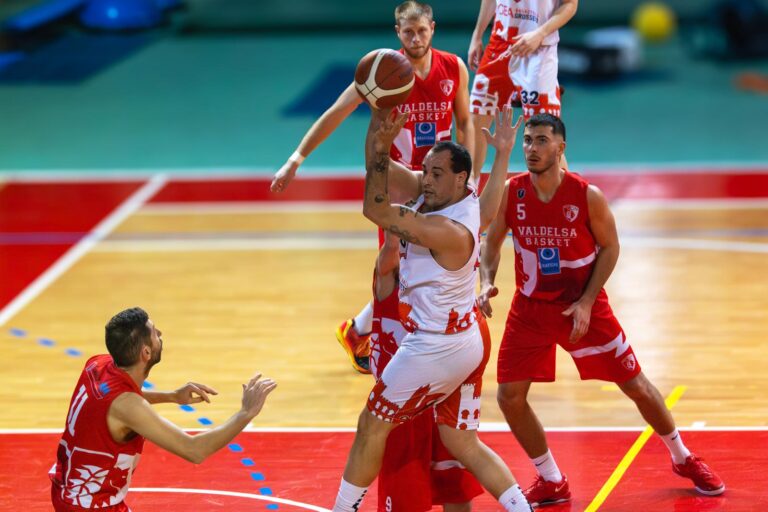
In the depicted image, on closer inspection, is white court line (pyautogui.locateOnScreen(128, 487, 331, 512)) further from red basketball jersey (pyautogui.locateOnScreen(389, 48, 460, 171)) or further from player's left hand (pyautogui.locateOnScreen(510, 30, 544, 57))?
player's left hand (pyautogui.locateOnScreen(510, 30, 544, 57))

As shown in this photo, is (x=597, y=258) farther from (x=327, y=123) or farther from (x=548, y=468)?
(x=327, y=123)

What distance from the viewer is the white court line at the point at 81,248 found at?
11.2 m

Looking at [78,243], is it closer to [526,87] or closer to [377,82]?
[526,87]

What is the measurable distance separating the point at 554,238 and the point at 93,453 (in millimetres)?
2727

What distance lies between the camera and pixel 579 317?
22.3ft

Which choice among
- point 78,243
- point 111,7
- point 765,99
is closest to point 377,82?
point 78,243

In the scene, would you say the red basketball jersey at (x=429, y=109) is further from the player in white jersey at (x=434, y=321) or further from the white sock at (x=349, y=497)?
the white sock at (x=349, y=497)

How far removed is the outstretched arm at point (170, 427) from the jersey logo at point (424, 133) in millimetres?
3511

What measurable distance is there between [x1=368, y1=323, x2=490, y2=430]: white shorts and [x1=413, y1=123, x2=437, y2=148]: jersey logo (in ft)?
8.84

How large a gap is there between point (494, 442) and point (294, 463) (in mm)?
1262

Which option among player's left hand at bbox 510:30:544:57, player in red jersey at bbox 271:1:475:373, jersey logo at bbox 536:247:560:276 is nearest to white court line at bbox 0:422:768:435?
player in red jersey at bbox 271:1:475:373

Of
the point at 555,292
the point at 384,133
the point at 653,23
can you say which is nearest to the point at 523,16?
the point at 555,292

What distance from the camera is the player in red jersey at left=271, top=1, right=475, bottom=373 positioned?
8.35 metres

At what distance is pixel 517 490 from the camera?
247 inches
